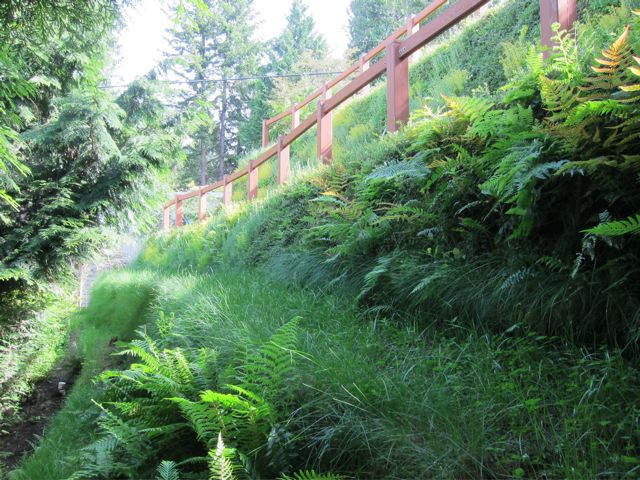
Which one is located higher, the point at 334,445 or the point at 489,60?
the point at 489,60

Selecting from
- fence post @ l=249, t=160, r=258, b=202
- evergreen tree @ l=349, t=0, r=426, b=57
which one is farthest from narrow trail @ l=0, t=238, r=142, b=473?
evergreen tree @ l=349, t=0, r=426, b=57

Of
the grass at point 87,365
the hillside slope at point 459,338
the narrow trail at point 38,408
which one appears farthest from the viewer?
the narrow trail at point 38,408

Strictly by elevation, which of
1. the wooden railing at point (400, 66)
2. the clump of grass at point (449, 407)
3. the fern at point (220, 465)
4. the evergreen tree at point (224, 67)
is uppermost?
the evergreen tree at point (224, 67)

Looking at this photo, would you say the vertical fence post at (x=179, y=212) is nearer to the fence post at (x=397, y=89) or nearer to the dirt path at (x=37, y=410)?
the dirt path at (x=37, y=410)

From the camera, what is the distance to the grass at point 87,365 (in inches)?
124

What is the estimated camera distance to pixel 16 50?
5207mm

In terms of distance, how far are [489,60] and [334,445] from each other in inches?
279

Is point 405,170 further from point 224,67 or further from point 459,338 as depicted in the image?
point 224,67

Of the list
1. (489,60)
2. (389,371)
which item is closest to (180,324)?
(389,371)

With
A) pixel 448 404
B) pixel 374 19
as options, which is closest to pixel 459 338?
pixel 448 404

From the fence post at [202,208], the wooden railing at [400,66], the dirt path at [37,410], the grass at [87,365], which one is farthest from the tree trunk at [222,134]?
the dirt path at [37,410]

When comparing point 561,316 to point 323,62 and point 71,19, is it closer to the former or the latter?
point 71,19

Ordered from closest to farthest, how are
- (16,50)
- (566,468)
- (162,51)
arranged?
(566,468) → (16,50) → (162,51)

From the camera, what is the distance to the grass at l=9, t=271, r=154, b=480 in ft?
10.3
